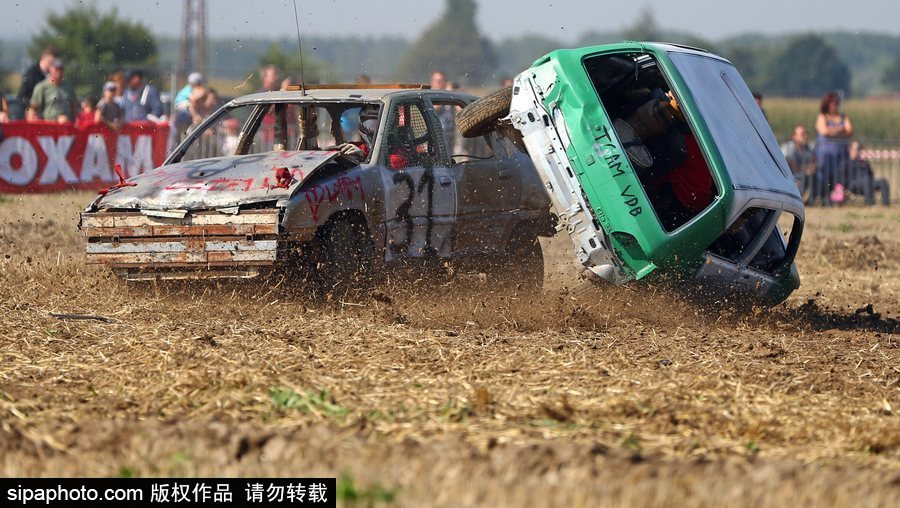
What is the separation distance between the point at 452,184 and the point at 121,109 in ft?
35.7

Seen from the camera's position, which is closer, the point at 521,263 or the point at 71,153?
the point at 521,263

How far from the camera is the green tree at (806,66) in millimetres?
88250

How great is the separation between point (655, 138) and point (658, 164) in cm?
21

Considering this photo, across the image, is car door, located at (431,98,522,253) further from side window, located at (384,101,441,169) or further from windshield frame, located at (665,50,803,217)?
windshield frame, located at (665,50,803,217)

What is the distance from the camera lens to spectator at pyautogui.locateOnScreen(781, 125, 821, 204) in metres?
21.5

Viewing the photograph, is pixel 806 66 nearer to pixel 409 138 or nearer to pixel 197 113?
pixel 197 113

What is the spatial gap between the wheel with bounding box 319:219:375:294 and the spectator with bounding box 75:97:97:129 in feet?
36.8

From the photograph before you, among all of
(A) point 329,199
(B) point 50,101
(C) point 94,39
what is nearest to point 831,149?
(B) point 50,101

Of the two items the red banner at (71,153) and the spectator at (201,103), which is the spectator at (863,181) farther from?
the red banner at (71,153)

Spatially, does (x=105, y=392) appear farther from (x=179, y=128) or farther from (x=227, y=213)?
(x=179, y=128)

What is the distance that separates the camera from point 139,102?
19844 mm

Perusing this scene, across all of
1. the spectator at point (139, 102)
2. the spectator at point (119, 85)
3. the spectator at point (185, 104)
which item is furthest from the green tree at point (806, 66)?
the spectator at point (185, 104)

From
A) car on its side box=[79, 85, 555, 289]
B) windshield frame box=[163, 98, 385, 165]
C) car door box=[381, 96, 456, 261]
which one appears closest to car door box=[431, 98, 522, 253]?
car on its side box=[79, 85, 555, 289]

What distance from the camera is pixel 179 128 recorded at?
1952 centimetres
